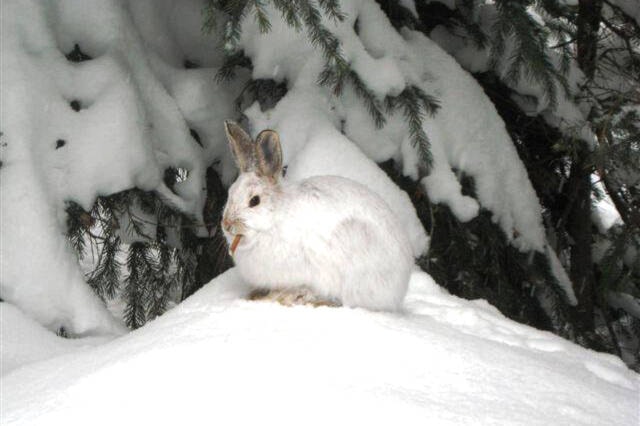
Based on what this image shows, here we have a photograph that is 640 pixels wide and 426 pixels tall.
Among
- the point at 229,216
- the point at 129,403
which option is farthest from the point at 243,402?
the point at 229,216

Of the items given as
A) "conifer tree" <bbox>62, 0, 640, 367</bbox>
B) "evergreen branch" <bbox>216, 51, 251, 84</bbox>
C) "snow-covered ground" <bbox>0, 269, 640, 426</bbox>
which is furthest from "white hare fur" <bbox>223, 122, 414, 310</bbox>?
"evergreen branch" <bbox>216, 51, 251, 84</bbox>

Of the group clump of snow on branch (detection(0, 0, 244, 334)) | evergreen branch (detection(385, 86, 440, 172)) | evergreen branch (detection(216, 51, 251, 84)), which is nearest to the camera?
clump of snow on branch (detection(0, 0, 244, 334))

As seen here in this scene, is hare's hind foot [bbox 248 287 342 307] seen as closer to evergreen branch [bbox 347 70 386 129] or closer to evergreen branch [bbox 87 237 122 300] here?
evergreen branch [bbox 347 70 386 129]

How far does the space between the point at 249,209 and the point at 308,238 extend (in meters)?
0.20

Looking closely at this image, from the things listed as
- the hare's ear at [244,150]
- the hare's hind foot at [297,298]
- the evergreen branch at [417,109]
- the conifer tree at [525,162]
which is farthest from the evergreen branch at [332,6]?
the hare's hind foot at [297,298]

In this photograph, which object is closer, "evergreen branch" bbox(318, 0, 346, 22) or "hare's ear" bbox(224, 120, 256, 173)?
"hare's ear" bbox(224, 120, 256, 173)

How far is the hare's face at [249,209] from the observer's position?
6.51 feet

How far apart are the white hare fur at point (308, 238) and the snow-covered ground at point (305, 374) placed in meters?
0.13

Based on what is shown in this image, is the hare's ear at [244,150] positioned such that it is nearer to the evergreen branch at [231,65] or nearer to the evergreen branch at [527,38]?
the evergreen branch at [231,65]

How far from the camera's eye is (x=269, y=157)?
6.75 feet

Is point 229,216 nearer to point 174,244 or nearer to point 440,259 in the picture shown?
point 174,244

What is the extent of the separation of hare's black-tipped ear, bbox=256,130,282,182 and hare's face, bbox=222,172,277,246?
3 cm

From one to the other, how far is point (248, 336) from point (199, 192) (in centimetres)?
121

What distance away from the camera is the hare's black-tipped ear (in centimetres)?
202
